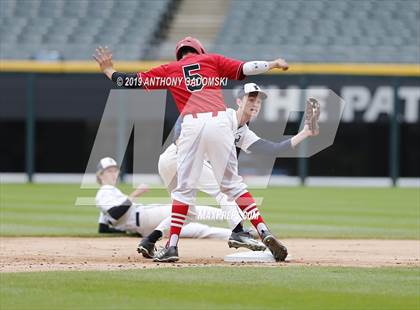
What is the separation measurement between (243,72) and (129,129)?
13513 millimetres

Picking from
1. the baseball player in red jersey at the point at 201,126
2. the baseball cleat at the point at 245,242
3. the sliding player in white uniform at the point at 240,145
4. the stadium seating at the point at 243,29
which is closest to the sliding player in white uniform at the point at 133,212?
the sliding player in white uniform at the point at 240,145

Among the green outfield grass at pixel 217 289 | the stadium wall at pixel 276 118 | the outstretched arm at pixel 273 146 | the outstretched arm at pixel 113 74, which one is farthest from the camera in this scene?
the stadium wall at pixel 276 118

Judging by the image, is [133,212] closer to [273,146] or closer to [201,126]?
[273,146]

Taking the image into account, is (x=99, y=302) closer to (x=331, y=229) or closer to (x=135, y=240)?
(x=135, y=240)

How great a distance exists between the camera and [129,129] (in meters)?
21.8

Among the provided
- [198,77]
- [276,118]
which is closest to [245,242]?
[198,77]

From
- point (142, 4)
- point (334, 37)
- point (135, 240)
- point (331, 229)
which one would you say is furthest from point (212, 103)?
point (142, 4)

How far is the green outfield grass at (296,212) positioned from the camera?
40.3 ft

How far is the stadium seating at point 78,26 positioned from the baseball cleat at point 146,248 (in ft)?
51.1

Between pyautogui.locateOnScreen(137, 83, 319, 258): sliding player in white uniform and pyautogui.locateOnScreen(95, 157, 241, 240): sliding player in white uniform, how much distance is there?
995 mm

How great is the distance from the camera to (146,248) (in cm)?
870

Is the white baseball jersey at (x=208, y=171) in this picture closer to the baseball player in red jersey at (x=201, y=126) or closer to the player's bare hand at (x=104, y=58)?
the baseball player in red jersey at (x=201, y=126)

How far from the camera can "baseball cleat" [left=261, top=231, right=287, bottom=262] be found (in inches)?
327

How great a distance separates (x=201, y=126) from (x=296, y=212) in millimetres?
7027
